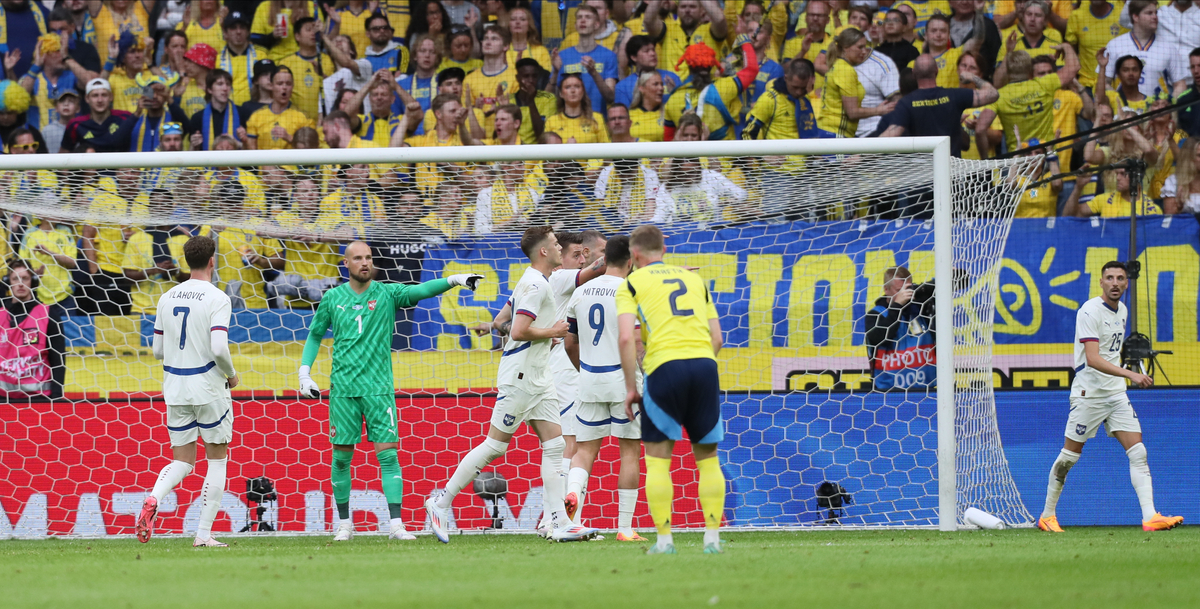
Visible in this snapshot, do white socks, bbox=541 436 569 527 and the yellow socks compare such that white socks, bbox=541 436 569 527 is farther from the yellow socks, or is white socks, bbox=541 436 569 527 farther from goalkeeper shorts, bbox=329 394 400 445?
the yellow socks

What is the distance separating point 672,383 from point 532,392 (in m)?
1.76

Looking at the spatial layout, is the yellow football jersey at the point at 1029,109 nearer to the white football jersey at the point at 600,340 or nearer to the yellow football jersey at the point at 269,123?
the white football jersey at the point at 600,340

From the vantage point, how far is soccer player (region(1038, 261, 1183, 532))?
855 cm

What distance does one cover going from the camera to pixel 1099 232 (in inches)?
395

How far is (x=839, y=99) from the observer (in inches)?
480

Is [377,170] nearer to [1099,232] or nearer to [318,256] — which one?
[318,256]

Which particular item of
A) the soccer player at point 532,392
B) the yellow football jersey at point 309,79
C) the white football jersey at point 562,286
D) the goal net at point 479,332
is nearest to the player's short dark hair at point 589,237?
the white football jersey at point 562,286

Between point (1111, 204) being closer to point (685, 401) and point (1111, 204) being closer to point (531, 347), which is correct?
point (531, 347)

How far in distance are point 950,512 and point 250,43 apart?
9.71 metres

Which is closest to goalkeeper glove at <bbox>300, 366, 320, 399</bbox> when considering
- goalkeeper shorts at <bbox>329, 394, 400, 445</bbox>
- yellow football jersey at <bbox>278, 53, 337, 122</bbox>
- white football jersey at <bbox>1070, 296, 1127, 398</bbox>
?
goalkeeper shorts at <bbox>329, 394, 400, 445</bbox>

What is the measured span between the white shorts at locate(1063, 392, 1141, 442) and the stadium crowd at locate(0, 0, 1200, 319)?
257cm

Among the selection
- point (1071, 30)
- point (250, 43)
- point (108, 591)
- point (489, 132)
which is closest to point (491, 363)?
point (489, 132)

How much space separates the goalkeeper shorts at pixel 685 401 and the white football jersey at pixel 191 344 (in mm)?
2979

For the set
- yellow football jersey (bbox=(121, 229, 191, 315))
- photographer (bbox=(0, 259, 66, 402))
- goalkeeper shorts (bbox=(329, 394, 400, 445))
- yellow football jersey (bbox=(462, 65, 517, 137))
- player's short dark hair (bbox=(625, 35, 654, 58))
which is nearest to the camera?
goalkeeper shorts (bbox=(329, 394, 400, 445))
